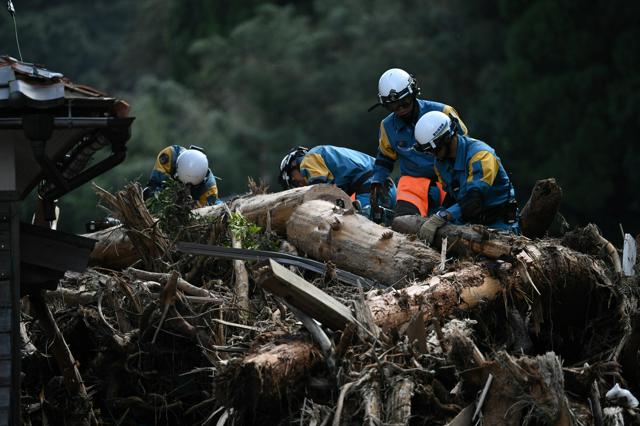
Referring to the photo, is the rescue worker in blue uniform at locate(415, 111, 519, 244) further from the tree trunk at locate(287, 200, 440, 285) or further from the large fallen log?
the large fallen log

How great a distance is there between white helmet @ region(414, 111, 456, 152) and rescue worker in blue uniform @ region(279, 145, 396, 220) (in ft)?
6.38

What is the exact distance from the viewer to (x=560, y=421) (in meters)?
6.72

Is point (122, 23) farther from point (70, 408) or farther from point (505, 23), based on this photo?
point (70, 408)

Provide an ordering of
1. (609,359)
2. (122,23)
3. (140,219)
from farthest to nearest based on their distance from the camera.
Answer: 1. (122,23)
2. (140,219)
3. (609,359)

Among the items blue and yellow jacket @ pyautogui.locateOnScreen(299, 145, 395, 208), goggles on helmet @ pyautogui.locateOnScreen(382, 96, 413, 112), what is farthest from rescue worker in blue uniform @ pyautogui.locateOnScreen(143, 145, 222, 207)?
goggles on helmet @ pyautogui.locateOnScreen(382, 96, 413, 112)

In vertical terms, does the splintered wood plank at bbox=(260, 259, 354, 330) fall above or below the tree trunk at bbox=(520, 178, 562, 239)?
above

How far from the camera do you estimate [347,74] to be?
36688 millimetres

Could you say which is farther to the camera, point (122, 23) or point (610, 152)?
point (122, 23)

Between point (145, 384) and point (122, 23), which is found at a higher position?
point (145, 384)

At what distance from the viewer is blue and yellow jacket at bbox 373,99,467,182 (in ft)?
37.3

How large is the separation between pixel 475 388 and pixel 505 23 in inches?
1027

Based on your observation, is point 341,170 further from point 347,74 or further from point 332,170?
point 347,74

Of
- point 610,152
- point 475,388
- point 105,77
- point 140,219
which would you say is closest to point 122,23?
point 105,77

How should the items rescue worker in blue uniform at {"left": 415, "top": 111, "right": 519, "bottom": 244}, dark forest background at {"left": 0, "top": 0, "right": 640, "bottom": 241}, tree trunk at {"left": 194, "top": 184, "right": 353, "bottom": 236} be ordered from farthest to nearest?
1. dark forest background at {"left": 0, "top": 0, "right": 640, "bottom": 241}
2. tree trunk at {"left": 194, "top": 184, "right": 353, "bottom": 236}
3. rescue worker in blue uniform at {"left": 415, "top": 111, "right": 519, "bottom": 244}
